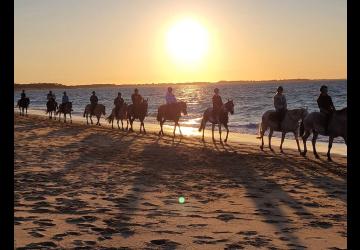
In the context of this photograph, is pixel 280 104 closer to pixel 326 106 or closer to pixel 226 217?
pixel 326 106

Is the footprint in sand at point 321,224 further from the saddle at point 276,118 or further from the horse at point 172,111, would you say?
the horse at point 172,111

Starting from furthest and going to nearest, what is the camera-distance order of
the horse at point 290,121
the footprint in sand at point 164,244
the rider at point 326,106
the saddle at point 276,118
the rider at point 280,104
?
1. the saddle at point 276,118
2. the rider at point 280,104
3. the horse at point 290,121
4. the rider at point 326,106
5. the footprint in sand at point 164,244

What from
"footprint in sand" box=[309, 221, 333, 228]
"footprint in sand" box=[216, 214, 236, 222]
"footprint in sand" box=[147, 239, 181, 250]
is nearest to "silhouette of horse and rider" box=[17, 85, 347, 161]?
"footprint in sand" box=[309, 221, 333, 228]

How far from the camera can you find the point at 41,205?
7148 mm

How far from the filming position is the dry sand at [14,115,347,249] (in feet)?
18.3

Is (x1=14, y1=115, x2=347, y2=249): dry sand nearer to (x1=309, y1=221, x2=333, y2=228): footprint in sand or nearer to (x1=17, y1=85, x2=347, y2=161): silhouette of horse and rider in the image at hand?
(x1=309, y1=221, x2=333, y2=228): footprint in sand

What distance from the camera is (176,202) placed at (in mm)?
7812

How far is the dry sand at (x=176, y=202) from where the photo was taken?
18.3 ft

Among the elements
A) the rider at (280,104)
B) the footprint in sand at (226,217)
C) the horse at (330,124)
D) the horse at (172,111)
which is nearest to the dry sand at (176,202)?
the footprint in sand at (226,217)

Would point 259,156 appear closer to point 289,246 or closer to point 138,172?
point 138,172

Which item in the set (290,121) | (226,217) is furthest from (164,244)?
(290,121)

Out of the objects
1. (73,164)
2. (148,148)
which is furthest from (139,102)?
(73,164)

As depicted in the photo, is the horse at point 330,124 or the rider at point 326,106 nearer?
the horse at point 330,124
